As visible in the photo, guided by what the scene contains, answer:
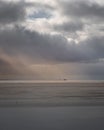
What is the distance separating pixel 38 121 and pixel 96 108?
Result: 7.68 metres

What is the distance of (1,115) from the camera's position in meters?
25.9

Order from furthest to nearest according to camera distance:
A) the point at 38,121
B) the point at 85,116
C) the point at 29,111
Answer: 1. the point at 29,111
2. the point at 85,116
3. the point at 38,121

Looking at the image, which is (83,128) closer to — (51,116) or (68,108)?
(51,116)

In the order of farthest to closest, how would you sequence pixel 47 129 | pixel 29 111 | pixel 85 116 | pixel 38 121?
pixel 29 111 → pixel 85 116 → pixel 38 121 → pixel 47 129

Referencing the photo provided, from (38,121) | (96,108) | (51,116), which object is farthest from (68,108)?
(38,121)

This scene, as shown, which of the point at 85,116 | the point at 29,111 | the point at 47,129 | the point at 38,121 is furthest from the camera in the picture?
the point at 29,111

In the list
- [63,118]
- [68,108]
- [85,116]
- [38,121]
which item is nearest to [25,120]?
[38,121]

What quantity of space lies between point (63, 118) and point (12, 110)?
5.80 meters

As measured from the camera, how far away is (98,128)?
20906 mm

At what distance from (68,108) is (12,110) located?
4.69m

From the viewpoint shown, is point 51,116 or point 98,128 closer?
point 98,128

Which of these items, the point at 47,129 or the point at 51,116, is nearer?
the point at 47,129

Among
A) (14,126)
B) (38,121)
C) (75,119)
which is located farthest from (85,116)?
(14,126)

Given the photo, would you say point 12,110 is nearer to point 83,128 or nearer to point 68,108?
point 68,108
